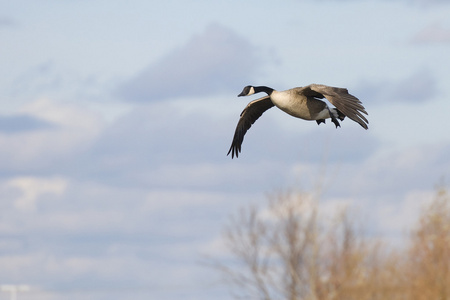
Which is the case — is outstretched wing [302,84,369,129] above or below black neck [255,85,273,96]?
below

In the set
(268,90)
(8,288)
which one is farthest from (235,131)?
(8,288)

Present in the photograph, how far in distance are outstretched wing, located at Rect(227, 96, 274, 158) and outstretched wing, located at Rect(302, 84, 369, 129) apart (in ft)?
5.71

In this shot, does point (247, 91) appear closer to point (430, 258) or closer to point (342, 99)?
point (342, 99)

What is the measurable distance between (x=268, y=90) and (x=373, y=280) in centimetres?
2261

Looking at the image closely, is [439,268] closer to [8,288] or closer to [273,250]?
[273,250]

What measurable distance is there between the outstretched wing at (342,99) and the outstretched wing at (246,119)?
1.74 m

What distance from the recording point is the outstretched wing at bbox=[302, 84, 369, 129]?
12.2 meters

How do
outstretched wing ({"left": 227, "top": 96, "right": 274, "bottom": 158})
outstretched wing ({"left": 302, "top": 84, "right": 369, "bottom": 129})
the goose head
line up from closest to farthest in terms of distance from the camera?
outstretched wing ({"left": 302, "top": 84, "right": 369, "bottom": 129})
the goose head
outstretched wing ({"left": 227, "top": 96, "right": 274, "bottom": 158})

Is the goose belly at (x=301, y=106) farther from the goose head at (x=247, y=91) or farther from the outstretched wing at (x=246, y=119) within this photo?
the outstretched wing at (x=246, y=119)

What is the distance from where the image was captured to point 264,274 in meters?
36.8

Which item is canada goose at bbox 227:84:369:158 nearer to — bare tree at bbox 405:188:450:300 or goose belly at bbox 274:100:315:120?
goose belly at bbox 274:100:315:120

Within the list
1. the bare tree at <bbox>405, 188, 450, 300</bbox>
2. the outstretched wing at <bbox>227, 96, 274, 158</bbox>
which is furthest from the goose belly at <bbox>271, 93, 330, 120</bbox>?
the bare tree at <bbox>405, 188, 450, 300</bbox>

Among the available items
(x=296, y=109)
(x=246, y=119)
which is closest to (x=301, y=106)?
(x=296, y=109)

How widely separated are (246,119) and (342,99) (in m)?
3.01
